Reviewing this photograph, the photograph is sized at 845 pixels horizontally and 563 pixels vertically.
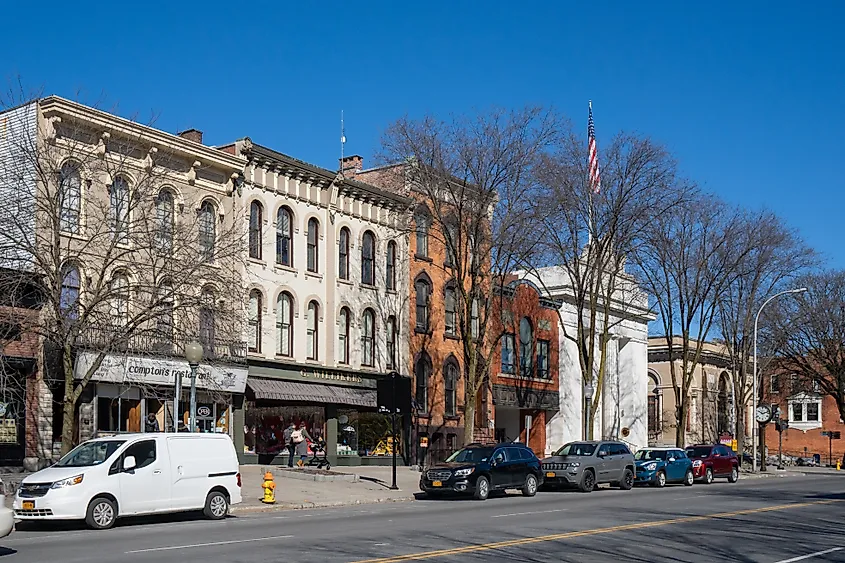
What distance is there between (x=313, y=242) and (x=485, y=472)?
47.9 feet

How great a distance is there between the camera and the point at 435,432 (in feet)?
151

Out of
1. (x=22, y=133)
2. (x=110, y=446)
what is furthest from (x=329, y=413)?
(x=110, y=446)

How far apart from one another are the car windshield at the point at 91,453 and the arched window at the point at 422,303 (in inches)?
1007

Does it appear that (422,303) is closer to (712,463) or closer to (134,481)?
(712,463)

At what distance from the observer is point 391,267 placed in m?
44.9

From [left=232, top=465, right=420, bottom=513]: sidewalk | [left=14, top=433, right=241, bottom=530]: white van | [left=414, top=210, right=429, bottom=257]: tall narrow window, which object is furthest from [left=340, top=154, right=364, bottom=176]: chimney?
[left=14, top=433, right=241, bottom=530]: white van

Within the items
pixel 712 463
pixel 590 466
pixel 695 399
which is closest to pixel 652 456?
pixel 712 463

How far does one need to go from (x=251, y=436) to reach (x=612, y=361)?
2867 cm

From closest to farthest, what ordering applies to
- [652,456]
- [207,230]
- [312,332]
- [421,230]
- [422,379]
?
[207,230] → [652,456] → [312,332] → [421,230] → [422,379]

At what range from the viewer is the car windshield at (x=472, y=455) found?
1185 inches

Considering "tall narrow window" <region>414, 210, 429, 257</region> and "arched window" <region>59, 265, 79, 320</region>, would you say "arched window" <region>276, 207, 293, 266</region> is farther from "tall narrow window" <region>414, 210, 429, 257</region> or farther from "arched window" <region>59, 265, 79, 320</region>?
"arched window" <region>59, 265, 79, 320</region>

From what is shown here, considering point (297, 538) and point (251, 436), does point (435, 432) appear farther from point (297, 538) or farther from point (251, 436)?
point (297, 538)

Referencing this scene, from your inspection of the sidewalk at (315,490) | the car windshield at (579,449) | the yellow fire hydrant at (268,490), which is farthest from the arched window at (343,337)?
the yellow fire hydrant at (268,490)

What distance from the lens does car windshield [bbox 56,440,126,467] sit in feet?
67.5
